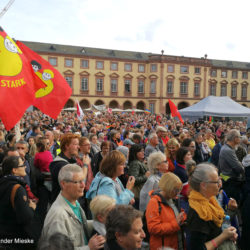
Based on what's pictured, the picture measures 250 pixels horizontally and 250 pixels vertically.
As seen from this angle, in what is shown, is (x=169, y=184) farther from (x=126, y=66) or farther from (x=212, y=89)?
(x=212, y=89)

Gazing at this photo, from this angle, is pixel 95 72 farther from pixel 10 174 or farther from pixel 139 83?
pixel 10 174

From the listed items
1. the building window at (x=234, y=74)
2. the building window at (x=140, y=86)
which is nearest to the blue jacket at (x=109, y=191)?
the building window at (x=140, y=86)

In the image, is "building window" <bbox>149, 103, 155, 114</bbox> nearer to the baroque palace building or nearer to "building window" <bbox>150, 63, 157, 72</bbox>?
the baroque palace building

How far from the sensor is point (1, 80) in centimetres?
458

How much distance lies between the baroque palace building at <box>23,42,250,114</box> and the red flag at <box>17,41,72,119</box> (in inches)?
1548

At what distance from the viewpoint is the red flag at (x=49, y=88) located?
5879 mm

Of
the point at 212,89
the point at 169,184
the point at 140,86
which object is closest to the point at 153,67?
the point at 140,86

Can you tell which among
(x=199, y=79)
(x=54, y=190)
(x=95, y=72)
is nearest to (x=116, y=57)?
(x=95, y=72)

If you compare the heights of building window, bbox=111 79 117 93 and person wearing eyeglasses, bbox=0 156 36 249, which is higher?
building window, bbox=111 79 117 93

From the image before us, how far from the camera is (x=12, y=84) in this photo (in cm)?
468

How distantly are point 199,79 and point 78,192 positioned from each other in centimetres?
4988

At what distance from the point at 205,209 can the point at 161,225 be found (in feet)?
1.64

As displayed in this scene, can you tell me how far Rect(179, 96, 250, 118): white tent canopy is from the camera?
12.9 meters

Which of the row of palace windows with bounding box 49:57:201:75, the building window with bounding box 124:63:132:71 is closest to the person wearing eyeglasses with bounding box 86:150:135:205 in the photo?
the row of palace windows with bounding box 49:57:201:75
